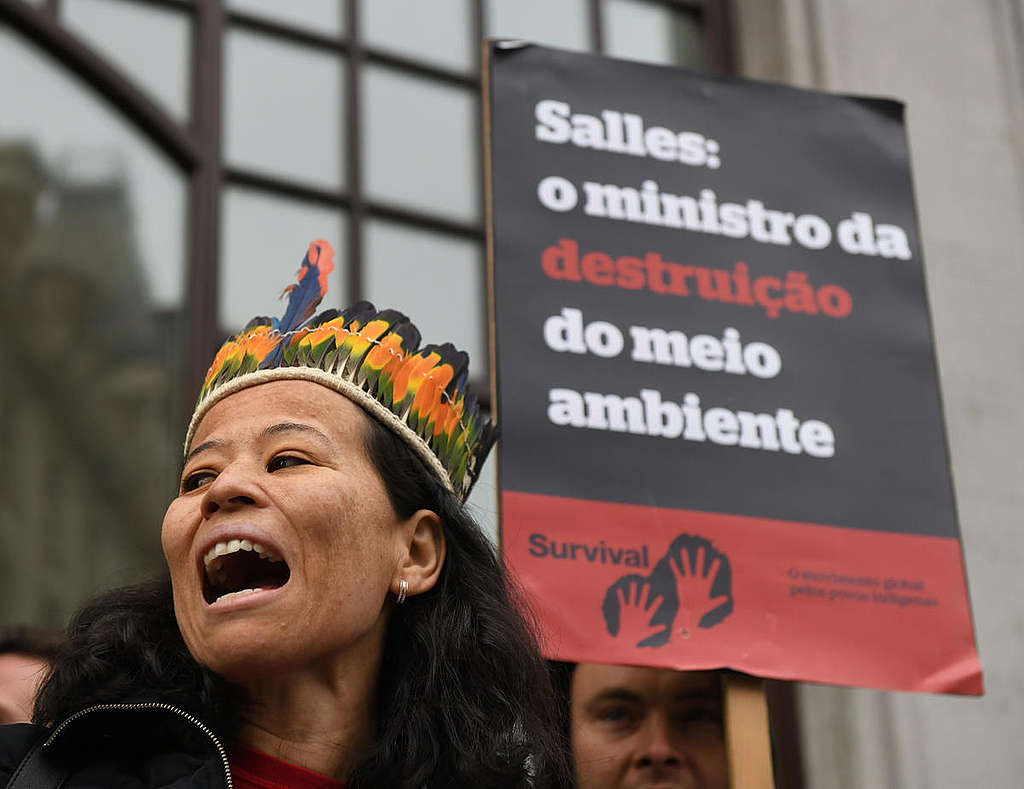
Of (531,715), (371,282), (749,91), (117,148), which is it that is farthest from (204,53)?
(531,715)

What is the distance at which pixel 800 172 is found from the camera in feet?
14.3

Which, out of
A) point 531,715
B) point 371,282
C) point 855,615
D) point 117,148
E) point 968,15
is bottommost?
point 531,715

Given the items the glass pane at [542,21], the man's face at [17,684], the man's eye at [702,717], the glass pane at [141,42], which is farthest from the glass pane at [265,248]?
Result: the man's eye at [702,717]

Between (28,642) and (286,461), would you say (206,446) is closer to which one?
(286,461)

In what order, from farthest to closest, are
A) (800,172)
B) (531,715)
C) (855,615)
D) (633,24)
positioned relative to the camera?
(633,24) < (800,172) < (855,615) < (531,715)

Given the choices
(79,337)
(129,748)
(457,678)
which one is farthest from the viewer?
(79,337)

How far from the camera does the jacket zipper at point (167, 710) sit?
2.70 meters

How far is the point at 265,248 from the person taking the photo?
19.5 ft

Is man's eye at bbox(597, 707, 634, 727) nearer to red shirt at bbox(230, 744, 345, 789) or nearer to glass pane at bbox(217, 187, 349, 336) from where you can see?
red shirt at bbox(230, 744, 345, 789)

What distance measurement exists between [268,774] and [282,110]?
3617 millimetres

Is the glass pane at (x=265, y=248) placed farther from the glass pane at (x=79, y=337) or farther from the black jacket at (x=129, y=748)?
the black jacket at (x=129, y=748)

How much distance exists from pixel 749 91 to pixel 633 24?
2670mm

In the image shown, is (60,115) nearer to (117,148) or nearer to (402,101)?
(117,148)

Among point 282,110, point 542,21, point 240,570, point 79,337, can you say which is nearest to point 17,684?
point 240,570
